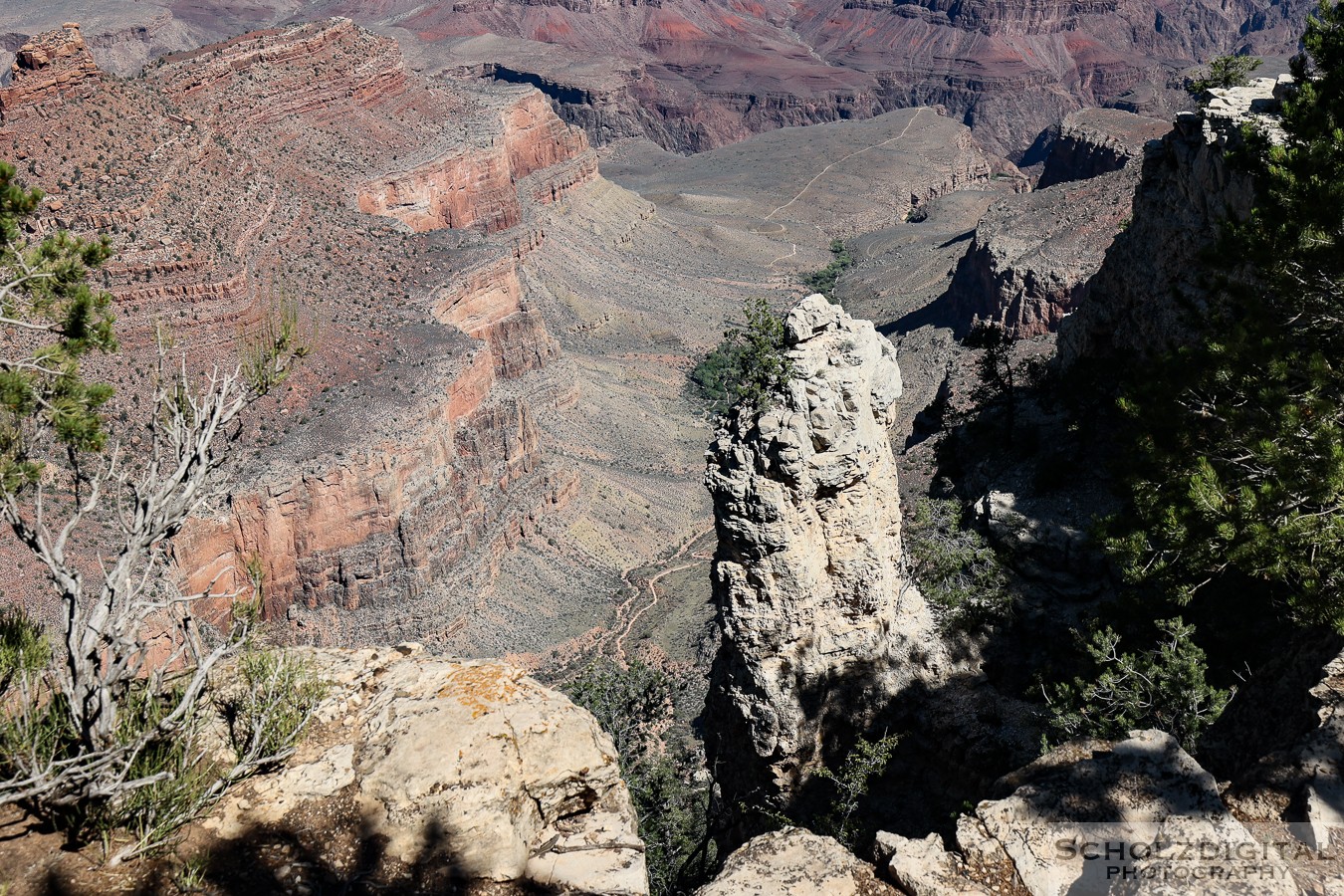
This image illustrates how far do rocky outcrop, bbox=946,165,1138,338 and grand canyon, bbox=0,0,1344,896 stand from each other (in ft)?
1.22

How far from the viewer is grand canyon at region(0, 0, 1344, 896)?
1245cm

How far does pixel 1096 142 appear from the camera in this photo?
371 ft

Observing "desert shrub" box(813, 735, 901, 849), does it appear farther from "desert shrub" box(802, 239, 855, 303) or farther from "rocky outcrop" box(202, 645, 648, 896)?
"desert shrub" box(802, 239, 855, 303)

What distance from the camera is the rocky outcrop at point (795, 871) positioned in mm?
12734

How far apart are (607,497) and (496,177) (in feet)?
108

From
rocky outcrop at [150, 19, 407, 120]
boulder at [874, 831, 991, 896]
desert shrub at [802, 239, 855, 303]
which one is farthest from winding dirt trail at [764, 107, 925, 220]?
boulder at [874, 831, 991, 896]

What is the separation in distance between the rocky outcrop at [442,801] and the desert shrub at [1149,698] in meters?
8.92

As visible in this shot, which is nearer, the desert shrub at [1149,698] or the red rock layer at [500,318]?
the desert shrub at [1149,698]

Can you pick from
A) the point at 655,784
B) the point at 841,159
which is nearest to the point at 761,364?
the point at 655,784

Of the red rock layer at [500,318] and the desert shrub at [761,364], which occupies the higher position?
the desert shrub at [761,364]

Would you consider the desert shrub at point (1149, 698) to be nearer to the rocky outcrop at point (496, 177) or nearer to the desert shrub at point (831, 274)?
the rocky outcrop at point (496, 177)

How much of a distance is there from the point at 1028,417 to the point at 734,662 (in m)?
17.7

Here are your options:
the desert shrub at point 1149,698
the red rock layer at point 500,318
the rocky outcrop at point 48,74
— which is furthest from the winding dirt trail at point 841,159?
the desert shrub at point 1149,698

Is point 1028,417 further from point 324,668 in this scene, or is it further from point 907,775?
point 324,668
